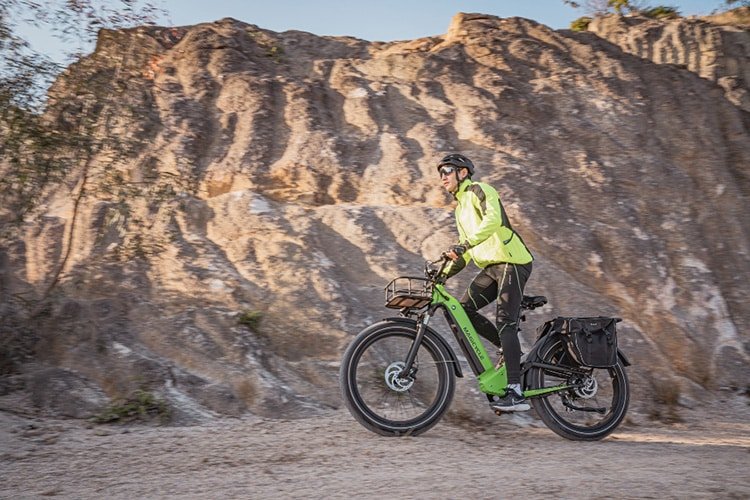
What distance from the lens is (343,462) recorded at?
15.7ft

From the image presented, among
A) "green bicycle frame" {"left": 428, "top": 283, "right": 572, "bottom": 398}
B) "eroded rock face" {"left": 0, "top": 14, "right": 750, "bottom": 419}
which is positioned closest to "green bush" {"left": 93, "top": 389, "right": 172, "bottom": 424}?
"eroded rock face" {"left": 0, "top": 14, "right": 750, "bottom": 419}

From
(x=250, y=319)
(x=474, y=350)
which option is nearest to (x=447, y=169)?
(x=474, y=350)

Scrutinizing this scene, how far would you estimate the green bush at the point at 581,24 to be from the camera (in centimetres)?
1602

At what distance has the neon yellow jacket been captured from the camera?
5.67 meters

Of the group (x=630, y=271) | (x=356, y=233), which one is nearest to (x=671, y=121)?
(x=630, y=271)

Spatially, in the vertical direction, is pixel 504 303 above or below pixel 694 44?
below

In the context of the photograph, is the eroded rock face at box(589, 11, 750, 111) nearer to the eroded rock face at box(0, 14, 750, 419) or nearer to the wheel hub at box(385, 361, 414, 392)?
the eroded rock face at box(0, 14, 750, 419)

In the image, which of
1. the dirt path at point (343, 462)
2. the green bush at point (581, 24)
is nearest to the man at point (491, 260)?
the dirt path at point (343, 462)

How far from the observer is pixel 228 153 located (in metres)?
11.3

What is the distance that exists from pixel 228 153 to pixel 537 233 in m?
5.15

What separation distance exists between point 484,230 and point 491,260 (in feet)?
1.22

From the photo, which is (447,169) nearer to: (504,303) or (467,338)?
(504,303)

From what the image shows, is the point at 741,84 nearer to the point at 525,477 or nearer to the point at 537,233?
the point at 537,233

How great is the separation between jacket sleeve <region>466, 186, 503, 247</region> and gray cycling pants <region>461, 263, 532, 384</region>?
0.40 metres
